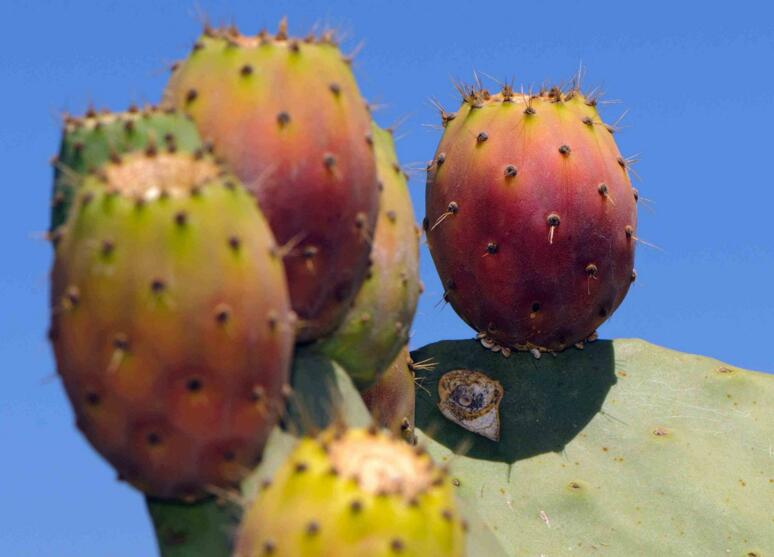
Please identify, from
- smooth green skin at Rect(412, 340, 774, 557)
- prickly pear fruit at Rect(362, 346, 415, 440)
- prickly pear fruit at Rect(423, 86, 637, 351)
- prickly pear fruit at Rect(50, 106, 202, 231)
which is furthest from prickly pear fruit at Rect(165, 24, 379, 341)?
smooth green skin at Rect(412, 340, 774, 557)

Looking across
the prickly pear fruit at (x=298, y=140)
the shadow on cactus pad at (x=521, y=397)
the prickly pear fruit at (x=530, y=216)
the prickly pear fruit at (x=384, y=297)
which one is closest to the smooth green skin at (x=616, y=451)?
the shadow on cactus pad at (x=521, y=397)

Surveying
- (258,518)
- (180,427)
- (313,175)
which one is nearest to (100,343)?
(180,427)

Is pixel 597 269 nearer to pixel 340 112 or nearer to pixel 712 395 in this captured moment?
pixel 712 395

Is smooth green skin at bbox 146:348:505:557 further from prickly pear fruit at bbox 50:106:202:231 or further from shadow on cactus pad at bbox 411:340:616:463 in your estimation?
shadow on cactus pad at bbox 411:340:616:463

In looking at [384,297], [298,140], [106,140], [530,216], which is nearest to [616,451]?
[530,216]

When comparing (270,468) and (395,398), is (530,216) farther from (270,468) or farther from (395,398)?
(270,468)

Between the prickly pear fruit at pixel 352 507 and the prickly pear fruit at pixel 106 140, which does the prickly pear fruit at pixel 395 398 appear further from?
the prickly pear fruit at pixel 352 507
